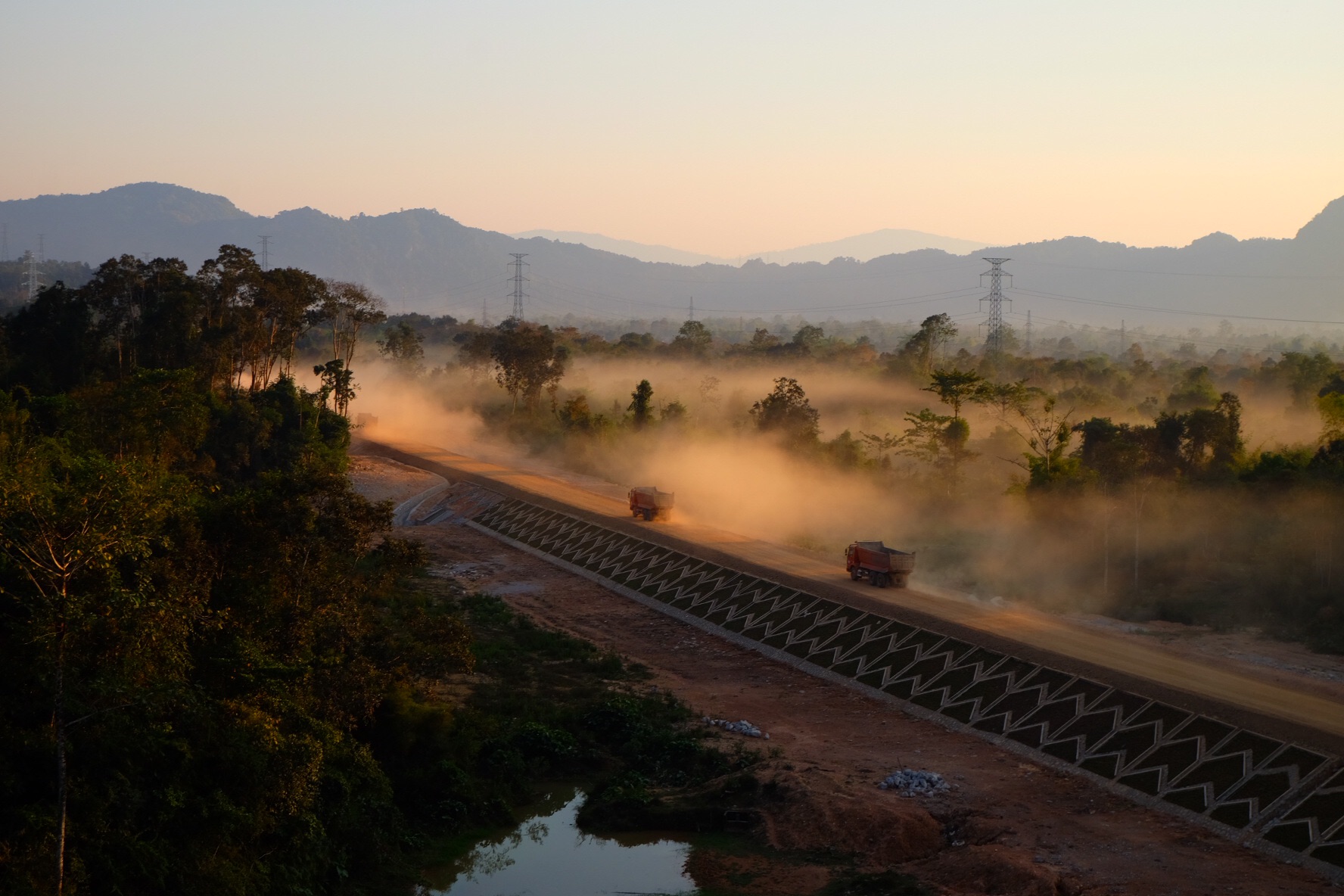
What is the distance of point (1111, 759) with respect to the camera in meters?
26.9

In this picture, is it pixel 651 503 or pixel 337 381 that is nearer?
pixel 651 503

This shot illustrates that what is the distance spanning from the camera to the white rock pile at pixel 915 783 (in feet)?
87.4

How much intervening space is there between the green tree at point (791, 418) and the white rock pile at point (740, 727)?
4030cm

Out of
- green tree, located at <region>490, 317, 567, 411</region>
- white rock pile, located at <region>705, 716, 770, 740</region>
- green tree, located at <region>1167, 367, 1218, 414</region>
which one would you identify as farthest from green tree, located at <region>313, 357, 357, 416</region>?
green tree, located at <region>1167, 367, 1218, 414</region>

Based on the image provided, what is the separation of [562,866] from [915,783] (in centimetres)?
813

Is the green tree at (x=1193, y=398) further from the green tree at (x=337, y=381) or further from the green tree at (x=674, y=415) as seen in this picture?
the green tree at (x=337, y=381)

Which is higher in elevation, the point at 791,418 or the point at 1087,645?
the point at 791,418

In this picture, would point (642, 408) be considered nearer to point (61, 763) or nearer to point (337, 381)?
point (337, 381)

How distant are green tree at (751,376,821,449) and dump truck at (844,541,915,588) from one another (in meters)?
28.4

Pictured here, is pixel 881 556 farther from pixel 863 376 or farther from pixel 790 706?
pixel 863 376

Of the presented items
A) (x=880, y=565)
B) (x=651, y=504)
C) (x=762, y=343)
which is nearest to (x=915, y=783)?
(x=880, y=565)

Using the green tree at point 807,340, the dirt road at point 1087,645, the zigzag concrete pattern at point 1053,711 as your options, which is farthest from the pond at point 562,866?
the green tree at point 807,340

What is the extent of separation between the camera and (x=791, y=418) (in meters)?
74.3

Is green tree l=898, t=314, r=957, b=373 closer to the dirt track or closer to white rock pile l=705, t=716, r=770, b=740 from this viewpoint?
the dirt track
